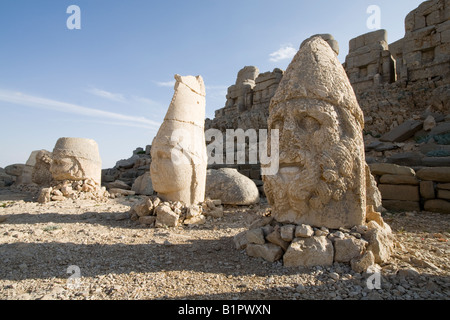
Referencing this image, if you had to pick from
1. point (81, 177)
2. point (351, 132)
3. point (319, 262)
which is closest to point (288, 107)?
point (351, 132)

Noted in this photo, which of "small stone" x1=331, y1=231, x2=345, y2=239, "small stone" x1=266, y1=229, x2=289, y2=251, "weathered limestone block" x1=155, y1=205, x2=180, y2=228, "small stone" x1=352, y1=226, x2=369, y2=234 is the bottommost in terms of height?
"weathered limestone block" x1=155, y1=205, x2=180, y2=228

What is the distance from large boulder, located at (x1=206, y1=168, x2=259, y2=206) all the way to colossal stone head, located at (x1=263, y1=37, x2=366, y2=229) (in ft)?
11.2

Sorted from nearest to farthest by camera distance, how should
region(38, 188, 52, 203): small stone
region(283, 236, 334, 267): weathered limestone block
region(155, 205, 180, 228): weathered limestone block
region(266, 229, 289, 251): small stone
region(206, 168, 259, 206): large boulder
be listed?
region(283, 236, 334, 267): weathered limestone block → region(266, 229, 289, 251): small stone → region(155, 205, 180, 228): weathered limestone block → region(206, 168, 259, 206): large boulder → region(38, 188, 52, 203): small stone

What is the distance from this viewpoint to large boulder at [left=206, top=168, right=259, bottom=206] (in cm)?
653

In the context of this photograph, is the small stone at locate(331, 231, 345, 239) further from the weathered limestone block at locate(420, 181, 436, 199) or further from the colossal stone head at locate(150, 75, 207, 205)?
the weathered limestone block at locate(420, 181, 436, 199)

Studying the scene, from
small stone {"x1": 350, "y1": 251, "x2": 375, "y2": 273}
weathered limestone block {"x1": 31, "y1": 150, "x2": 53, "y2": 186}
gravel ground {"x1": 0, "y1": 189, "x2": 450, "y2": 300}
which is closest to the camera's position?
gravel ground {"x1": 0, "y1": 189, "x2": 450, "y2": 300}

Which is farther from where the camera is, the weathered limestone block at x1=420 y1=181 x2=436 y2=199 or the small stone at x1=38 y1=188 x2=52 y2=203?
the small stone at x1=38 y1=188 x2=52 y2=203

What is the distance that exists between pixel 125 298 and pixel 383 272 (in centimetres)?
231

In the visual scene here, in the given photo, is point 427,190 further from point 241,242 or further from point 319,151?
point 241,242

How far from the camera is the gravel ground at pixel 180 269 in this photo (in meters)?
2.21

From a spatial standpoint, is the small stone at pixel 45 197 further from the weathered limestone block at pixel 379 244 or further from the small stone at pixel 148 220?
the weathered limestone block at pixel 379 244

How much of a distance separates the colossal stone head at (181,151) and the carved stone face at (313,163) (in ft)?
7.82

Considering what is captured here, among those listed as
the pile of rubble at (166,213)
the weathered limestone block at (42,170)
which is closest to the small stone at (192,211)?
the pile of rubble at (166,213)

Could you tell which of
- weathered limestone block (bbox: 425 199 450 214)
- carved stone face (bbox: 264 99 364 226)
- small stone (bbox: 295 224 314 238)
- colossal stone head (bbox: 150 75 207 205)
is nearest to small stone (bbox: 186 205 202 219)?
colossal stone head (bbox: 150 75 207 205)
